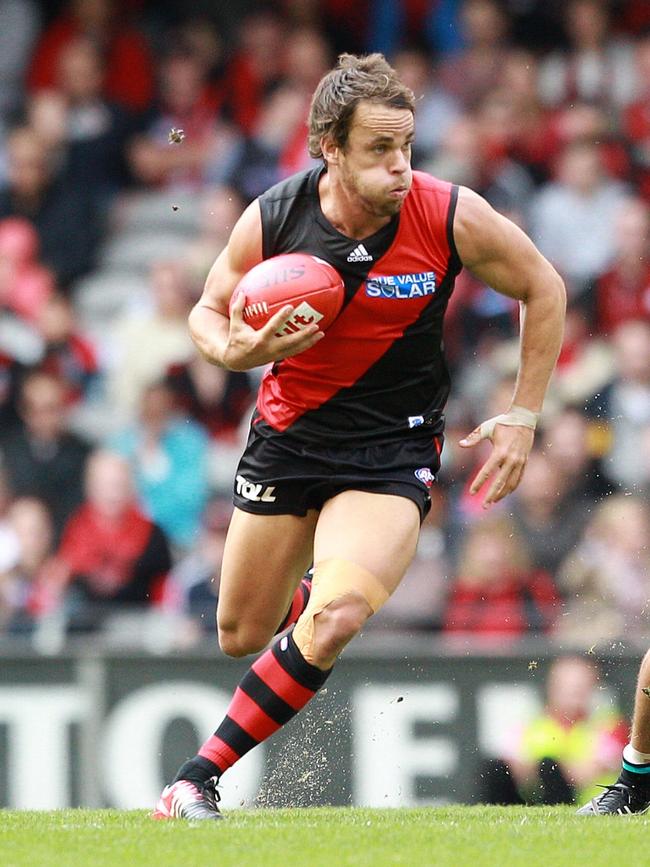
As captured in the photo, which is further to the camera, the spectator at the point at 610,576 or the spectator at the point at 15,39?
the spectator at the point at 15,39

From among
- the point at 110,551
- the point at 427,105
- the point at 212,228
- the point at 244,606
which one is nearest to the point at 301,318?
the point at 244,606

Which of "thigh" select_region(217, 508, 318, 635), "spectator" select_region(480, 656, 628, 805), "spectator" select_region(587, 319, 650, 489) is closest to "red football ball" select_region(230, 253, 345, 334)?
"thigh" select_region(217, 508, 318, 635)

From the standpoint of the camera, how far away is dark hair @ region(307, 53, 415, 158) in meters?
5.51

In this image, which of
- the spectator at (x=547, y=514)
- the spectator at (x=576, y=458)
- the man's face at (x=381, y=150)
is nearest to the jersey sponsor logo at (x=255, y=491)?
the man's face at (x=381, y=150)

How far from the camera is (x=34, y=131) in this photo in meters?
12.6

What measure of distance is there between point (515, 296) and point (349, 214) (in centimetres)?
66

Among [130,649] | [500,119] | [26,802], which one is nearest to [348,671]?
[130,649]

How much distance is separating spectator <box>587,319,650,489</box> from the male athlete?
13.6 ft

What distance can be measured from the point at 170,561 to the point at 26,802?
209 cm

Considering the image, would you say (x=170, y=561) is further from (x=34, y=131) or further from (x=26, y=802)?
(x=34, y=131)

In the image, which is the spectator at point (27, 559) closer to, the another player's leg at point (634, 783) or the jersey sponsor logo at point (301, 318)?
the another player's leg at point (634, 783)

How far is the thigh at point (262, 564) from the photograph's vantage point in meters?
5.86

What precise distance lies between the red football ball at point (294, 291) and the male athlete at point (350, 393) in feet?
0.25

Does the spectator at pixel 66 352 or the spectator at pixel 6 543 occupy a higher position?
the spectator at pixel 66 352
